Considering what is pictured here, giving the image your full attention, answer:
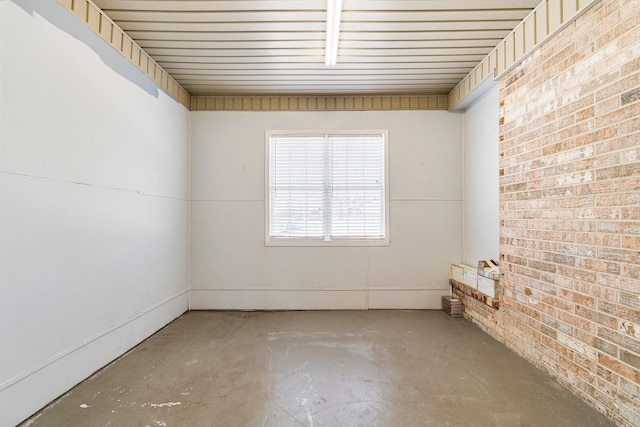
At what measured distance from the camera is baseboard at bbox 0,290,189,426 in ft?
6.31

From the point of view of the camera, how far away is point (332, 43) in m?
2.96

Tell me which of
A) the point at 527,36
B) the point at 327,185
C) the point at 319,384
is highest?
the point at 527,36

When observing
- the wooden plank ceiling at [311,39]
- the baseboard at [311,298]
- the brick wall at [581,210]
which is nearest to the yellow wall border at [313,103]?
the wooden plank ceiling at [311,39]

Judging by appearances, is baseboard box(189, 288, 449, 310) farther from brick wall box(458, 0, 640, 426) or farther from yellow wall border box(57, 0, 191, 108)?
yellow wall border box(57, 0, 191, 108)

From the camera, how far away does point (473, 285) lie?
12.4 feet

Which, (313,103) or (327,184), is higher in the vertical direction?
(313,103)

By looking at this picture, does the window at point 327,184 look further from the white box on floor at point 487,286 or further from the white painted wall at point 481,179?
the white box on floor at point 487,286

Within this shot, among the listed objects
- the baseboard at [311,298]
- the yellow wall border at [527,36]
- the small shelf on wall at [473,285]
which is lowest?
the baseboard at [311,298]

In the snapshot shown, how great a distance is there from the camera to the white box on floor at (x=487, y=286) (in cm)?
333

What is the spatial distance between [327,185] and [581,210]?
115 inches

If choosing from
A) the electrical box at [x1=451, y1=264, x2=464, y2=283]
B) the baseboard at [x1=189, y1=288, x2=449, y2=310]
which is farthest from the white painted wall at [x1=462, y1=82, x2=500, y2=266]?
the baseboard at [x1=189, y1=288, x2=449, y2=310]

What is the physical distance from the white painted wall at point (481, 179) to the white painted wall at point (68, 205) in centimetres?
389

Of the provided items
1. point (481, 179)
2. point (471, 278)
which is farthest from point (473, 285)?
point (481, 179)

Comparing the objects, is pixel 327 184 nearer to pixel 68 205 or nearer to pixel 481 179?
pixel 481 179
